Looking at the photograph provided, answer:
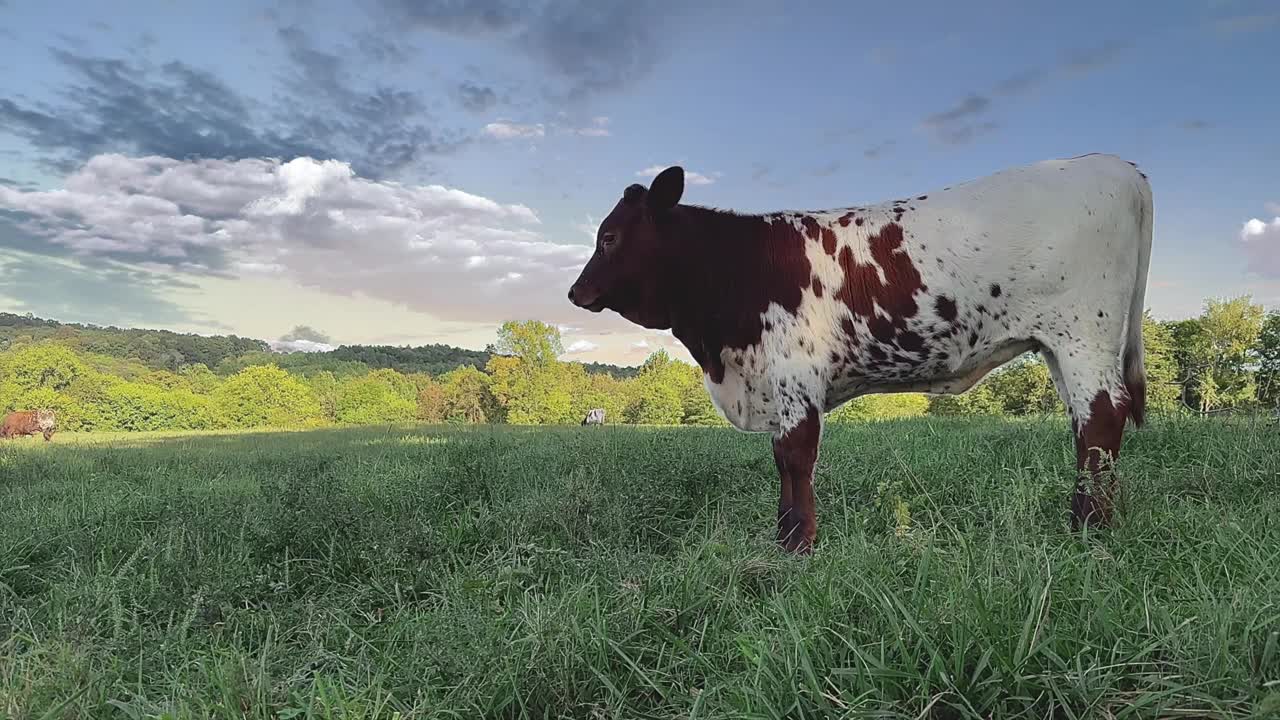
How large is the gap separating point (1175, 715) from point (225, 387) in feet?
219

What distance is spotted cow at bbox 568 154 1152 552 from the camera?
5090mm

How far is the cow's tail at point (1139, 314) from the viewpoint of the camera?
5395mm

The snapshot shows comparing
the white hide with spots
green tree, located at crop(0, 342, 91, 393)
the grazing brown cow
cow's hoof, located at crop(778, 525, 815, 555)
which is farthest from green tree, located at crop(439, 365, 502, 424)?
cow's hoof, located at crop(778, 525, 815, 555)

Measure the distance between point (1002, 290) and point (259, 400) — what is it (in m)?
63.2

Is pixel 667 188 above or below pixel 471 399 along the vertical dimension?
above

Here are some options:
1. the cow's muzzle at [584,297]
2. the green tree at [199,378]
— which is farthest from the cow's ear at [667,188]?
the green tree at [199,378]

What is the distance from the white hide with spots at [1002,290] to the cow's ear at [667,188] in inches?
43.4

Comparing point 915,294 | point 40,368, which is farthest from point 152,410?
point 915,294

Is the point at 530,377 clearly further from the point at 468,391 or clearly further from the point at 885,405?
the point at 885,405

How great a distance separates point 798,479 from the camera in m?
5.01

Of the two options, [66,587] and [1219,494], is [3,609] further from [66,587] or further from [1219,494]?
[1219,494]

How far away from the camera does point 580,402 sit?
2153 inches

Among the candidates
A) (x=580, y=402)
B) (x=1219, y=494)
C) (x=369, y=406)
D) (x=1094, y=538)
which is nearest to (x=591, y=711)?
(x=1094, y=538)

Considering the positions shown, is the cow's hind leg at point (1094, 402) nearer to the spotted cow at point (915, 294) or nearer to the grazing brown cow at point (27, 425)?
the spotted cow at point (915, 294)
